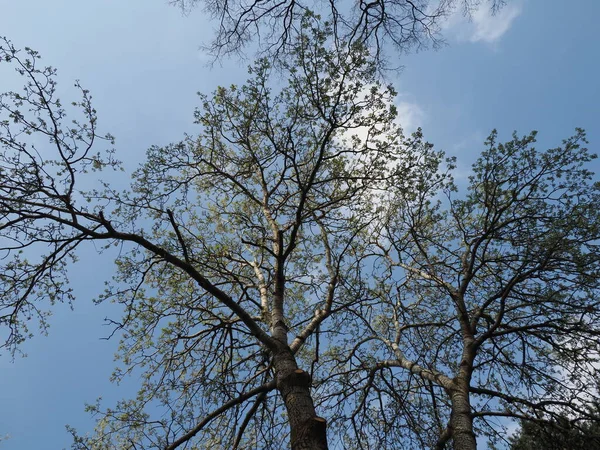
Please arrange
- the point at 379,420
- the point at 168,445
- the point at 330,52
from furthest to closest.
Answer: the point at 379,420
the point at 330,52
the point at 168,445

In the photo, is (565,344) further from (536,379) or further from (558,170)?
(558,170)

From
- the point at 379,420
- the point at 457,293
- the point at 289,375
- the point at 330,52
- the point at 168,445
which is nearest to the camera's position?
the point at 289,375

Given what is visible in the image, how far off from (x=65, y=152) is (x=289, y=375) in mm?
4004

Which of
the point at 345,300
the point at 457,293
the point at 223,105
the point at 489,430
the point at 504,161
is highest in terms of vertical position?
the point at 223,105

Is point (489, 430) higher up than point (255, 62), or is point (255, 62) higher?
point (255, 62)

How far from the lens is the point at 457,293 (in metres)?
7.09

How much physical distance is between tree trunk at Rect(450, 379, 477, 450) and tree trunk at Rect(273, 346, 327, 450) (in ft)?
6.91

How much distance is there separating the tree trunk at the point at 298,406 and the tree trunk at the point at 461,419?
211 cm

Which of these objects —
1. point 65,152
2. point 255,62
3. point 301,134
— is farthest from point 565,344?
point 65,152

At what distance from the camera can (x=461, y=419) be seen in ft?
18.0

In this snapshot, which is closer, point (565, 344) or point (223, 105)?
point (565, 344)

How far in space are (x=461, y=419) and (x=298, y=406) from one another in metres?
2.51

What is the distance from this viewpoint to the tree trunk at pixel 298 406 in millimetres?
4148

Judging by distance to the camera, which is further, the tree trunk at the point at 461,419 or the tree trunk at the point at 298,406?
the tree trunk at the point at 461,419
